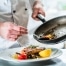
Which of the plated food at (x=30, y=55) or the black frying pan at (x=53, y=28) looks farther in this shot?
the black frying pan at (x=53, y=28)

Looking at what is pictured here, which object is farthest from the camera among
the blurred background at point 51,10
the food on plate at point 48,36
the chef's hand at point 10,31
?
the blurred background at point 51,10

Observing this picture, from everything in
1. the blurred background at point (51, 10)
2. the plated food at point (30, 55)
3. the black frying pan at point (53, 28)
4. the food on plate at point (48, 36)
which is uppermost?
the blurred background at point (51, 10)

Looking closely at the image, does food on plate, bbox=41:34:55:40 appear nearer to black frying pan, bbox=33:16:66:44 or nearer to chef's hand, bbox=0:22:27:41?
black frying pan, bbox=33:16:66:44

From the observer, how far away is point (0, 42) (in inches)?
40.0

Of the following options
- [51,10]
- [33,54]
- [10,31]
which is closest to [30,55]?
[33,54]

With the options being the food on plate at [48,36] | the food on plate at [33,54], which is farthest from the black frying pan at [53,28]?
the food on plate at [33,54]

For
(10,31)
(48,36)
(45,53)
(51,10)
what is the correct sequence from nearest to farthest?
(45,53) < (48,36) < (10,31) < (51,10)

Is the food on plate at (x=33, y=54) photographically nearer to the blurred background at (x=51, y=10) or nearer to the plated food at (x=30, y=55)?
the plated food at (x=30, y=55)

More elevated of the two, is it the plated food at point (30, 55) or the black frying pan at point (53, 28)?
the black frying pan at point (53, 28)

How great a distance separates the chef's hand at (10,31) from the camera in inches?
35.6

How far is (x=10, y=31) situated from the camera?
35.7 inches

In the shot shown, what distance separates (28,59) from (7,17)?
41 centimetres

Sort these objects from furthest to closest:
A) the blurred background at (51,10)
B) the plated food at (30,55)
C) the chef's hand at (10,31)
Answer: the blurred background at (51,10), the chef's hand at (10,31), the plated food at (30,55)

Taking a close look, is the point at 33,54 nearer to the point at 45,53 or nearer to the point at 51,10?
the point at 45,53
